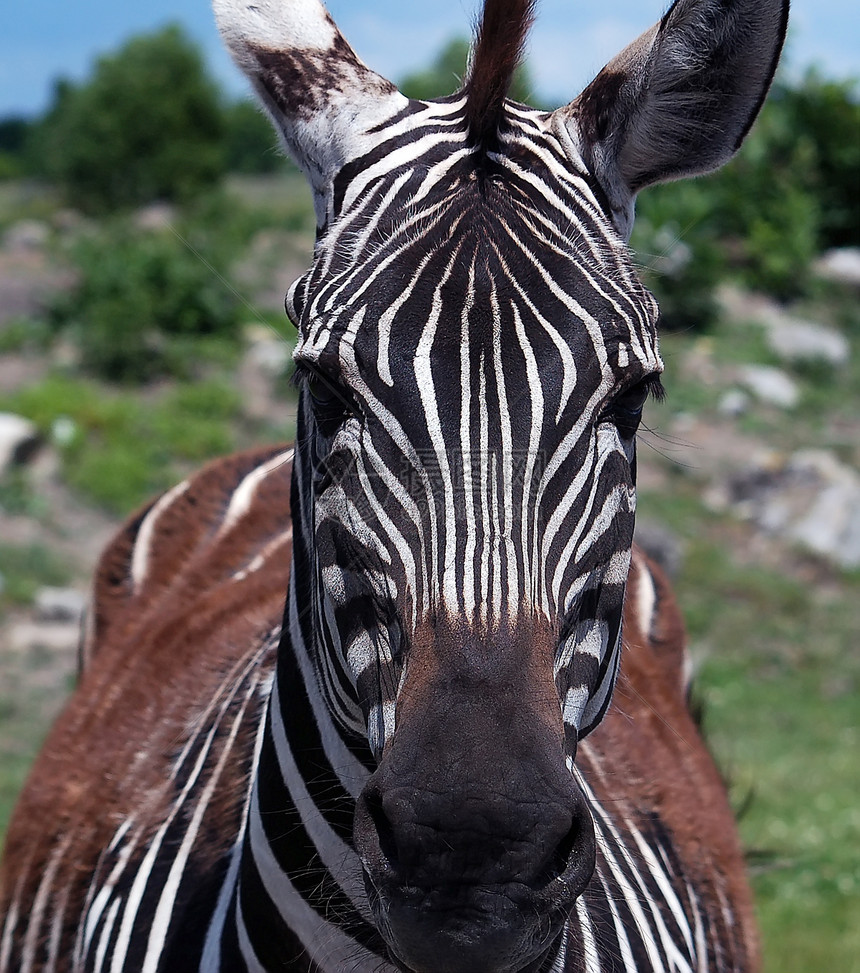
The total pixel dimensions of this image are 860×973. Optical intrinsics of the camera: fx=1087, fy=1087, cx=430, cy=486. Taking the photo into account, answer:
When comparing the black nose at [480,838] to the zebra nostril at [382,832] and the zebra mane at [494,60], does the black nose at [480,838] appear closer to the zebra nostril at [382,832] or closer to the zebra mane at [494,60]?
the zebra nostril at [382,832]

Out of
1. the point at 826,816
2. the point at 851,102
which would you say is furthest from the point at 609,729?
the point at 851,102

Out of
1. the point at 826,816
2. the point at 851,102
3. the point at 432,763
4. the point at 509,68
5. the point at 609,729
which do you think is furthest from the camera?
the point at 851,102

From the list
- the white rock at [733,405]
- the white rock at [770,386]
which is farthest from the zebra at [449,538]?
the white rock at [770,386]

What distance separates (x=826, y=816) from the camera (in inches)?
277

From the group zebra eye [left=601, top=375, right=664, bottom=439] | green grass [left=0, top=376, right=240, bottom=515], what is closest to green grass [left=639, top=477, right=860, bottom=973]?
zebra eye [left=601, top=375, right=664, bottom=439]

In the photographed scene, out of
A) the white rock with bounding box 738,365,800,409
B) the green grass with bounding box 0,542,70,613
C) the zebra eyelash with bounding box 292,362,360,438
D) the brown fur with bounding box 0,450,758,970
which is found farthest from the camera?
the white rock with bounding box 738,365,800,409

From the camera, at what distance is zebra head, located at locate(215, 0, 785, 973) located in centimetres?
141

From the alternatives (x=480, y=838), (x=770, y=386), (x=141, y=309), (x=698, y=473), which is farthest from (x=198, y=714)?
(x=770, y=386)

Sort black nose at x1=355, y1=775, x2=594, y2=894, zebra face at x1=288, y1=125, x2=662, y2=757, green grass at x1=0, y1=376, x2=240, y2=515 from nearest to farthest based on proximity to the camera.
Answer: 1. black nose at x1=355, y1=775, x2=594, y2=894
2. zebra face at x1=288, y1=125, x2=662, y2=757
3. green grass at x1=0, y1=376, x2=240, y2=515

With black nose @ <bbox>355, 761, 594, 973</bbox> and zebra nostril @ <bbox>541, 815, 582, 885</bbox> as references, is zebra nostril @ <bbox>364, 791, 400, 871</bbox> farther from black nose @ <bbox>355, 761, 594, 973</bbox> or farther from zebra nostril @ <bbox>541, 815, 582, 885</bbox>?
zebra nostril @ <bbox>541, 815, 582, 885</bbox>

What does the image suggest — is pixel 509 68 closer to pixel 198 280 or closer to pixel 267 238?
pixel 198 280

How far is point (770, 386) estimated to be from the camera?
1536 centimetres

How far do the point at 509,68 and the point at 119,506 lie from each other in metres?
9.63

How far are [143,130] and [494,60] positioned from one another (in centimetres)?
3483
